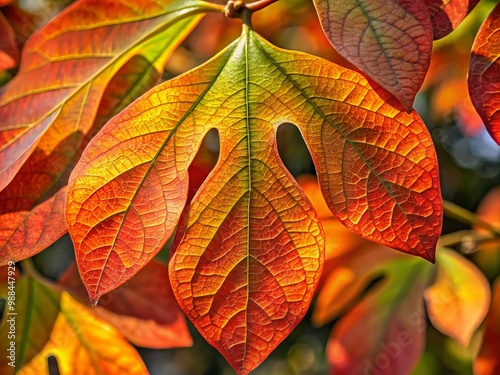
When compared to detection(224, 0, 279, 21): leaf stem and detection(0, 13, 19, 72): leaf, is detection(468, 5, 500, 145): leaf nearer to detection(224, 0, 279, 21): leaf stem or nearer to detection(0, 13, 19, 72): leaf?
detection(224, 0, 279, 21): leaf stem

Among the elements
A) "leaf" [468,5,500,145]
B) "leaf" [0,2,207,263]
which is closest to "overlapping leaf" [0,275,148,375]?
"leaf" [0,2,207,263]

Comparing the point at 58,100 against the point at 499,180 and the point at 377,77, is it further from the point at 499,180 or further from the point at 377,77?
the point at 499,180

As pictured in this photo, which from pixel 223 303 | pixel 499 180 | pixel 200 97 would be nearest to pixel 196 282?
pixel 223 303

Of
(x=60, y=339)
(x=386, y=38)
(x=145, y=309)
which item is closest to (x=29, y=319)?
(x=60, y=339)

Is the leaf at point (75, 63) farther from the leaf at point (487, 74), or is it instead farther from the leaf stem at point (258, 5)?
the leaf at point (487, 74)

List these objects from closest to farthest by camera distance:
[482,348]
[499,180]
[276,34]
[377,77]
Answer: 1. [377,77]
2. [482,348]
3. [276,34]
4. [499,180]

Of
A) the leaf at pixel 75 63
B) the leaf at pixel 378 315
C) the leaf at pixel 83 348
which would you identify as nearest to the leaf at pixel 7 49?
the leaf at pixel 75 63
